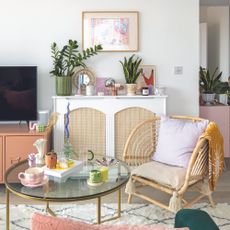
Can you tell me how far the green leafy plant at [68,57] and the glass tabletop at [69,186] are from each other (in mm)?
1421

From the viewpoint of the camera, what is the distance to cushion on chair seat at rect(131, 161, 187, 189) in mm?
2994

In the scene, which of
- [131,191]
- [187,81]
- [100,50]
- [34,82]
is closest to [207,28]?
[187,81]

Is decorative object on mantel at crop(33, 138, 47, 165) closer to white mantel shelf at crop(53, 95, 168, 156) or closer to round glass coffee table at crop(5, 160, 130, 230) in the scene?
round glass coffee table at crop(5, 160, 130, 230)

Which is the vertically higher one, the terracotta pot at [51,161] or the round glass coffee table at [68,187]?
the terracotta pot at [51,161]

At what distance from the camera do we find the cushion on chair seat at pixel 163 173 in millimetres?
2994

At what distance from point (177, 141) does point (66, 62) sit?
1547 mm

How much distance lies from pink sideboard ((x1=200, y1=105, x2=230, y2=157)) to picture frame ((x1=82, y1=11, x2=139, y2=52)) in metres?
1.24

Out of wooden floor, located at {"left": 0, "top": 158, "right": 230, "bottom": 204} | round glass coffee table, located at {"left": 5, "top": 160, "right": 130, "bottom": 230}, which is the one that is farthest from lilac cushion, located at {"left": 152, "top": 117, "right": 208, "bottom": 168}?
round glass coffee table, located at {"left": 5, "top": 160, "right": 130, "bottom": 230}

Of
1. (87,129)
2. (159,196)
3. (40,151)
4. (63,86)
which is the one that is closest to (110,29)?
(63,86)

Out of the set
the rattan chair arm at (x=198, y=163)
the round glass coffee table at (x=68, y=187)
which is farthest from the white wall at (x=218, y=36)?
the round glass coffee table at (x=68, y=187)

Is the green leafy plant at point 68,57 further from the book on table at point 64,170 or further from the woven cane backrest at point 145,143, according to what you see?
the book on table at point 64,170

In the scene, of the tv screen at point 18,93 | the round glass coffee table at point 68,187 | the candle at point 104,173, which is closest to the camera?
the round glass coffee table at point 68,187

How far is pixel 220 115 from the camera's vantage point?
456 cm

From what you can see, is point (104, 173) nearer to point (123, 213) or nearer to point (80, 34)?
point (123, 213)
